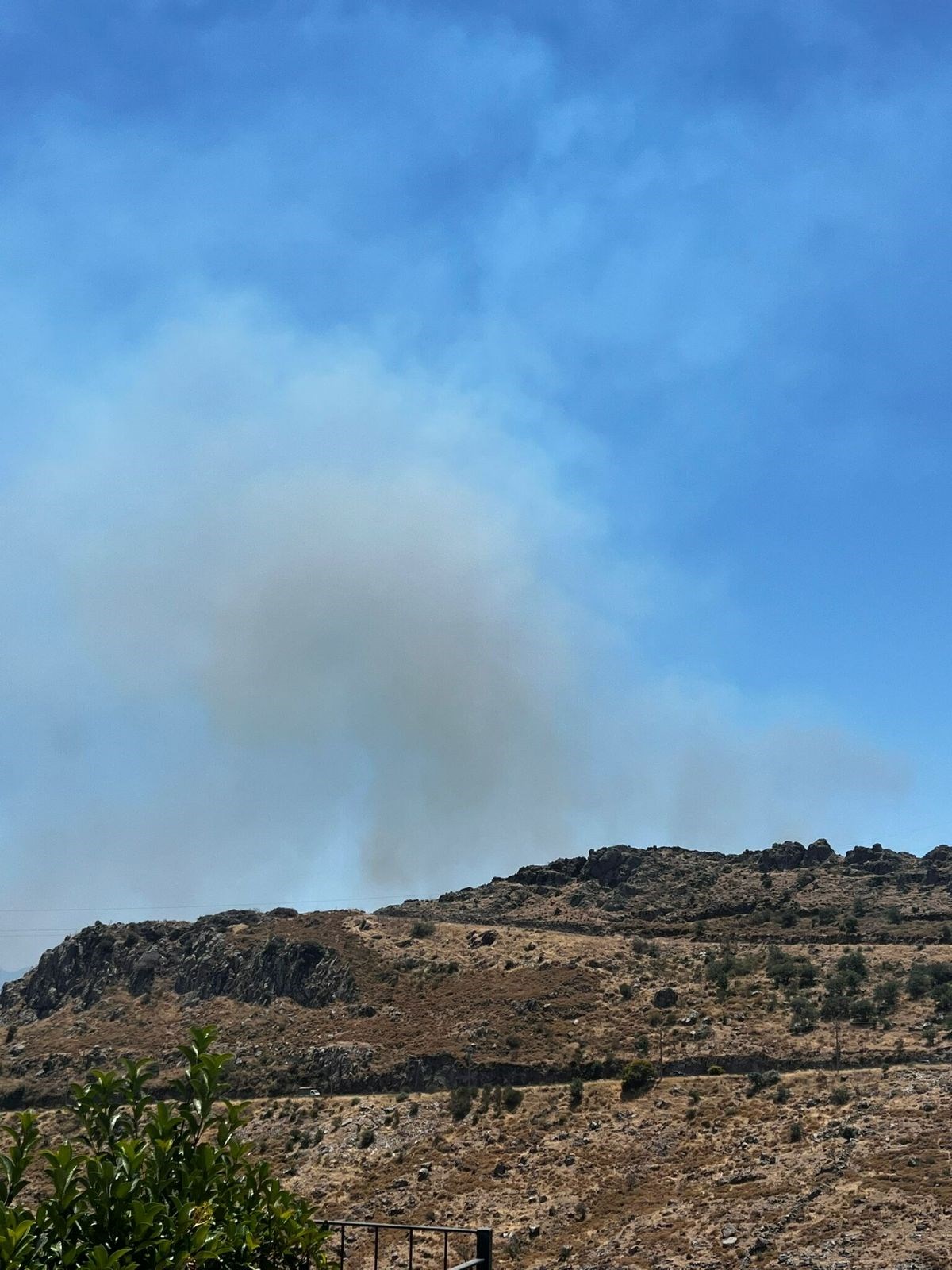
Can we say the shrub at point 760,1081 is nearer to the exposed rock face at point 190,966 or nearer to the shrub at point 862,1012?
the shrub at point 862,1012

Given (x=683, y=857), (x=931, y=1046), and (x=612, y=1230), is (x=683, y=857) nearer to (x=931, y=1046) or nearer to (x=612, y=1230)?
(x=931, y=1046)

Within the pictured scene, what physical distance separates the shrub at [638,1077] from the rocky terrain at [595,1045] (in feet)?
2.06

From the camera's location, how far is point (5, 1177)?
8.51 m

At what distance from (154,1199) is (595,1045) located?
177 feet

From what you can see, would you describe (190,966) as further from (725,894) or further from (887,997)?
(887,997)

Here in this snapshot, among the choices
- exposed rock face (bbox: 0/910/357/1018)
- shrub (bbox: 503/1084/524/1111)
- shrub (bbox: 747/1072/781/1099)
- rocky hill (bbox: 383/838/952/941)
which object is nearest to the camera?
shrub (bbox: 747/1072/781/1099)

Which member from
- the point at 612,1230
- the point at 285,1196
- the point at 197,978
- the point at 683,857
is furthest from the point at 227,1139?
the point at 683,857

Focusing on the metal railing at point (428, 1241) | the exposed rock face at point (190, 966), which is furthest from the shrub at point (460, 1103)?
the exposed rock face at point (190, 966)

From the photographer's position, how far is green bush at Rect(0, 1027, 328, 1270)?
7.78m

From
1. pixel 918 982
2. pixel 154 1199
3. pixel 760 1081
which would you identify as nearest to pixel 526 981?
pixel 760 1081

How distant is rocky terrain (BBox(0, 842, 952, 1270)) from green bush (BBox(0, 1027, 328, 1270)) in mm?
27899

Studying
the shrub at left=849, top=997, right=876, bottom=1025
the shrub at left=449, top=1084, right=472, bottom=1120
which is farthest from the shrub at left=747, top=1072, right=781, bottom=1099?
the shrub at left=449, top=1084, right=472, bottom=1120

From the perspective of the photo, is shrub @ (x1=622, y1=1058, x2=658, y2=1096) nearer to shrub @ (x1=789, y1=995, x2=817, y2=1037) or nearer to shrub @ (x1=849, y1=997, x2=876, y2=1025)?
shrub @ (x1=789, y1=995, x2=817, y2=1037)

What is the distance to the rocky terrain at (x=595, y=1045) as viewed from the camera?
37500 millimetres
